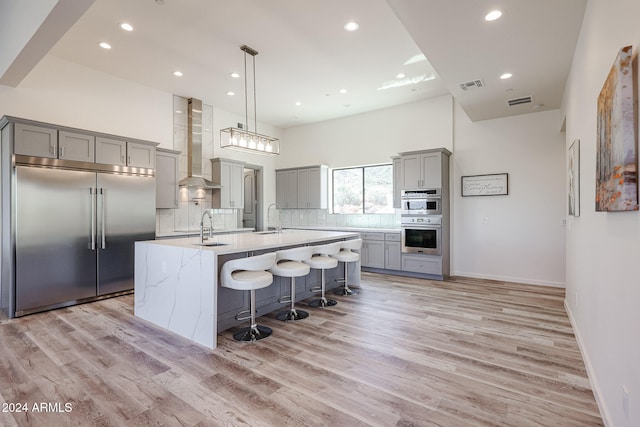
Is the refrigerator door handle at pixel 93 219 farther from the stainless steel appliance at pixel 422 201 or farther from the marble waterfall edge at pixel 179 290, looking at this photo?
the stainless steel appliance at pixel 422 201

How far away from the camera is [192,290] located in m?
3.20

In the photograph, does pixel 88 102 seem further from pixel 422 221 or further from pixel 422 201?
pixel 422 221

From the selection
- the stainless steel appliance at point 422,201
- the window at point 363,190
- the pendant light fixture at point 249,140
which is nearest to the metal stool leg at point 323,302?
the pendant light fixture at point 249,140

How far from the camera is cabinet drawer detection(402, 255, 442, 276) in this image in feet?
19.1

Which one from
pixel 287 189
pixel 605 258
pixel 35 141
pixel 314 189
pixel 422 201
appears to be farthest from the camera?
pixel 287 189

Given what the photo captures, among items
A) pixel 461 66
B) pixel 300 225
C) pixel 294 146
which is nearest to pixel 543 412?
pixel 461 66

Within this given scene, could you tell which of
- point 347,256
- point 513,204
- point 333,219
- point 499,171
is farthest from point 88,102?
point 513,204

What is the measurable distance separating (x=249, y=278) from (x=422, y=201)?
13.0ft

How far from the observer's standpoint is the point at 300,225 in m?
8.14

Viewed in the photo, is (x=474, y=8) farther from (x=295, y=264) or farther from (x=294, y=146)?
(x=294, y=146)

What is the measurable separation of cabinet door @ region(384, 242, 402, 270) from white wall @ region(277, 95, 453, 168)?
6.10 ft

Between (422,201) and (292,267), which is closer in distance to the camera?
(292,267)

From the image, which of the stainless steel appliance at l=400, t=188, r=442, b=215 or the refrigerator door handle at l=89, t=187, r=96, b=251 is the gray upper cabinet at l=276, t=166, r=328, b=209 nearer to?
the stainless steel appliance at l=400, t=188, r=442, b=215

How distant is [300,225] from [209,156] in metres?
2.77
